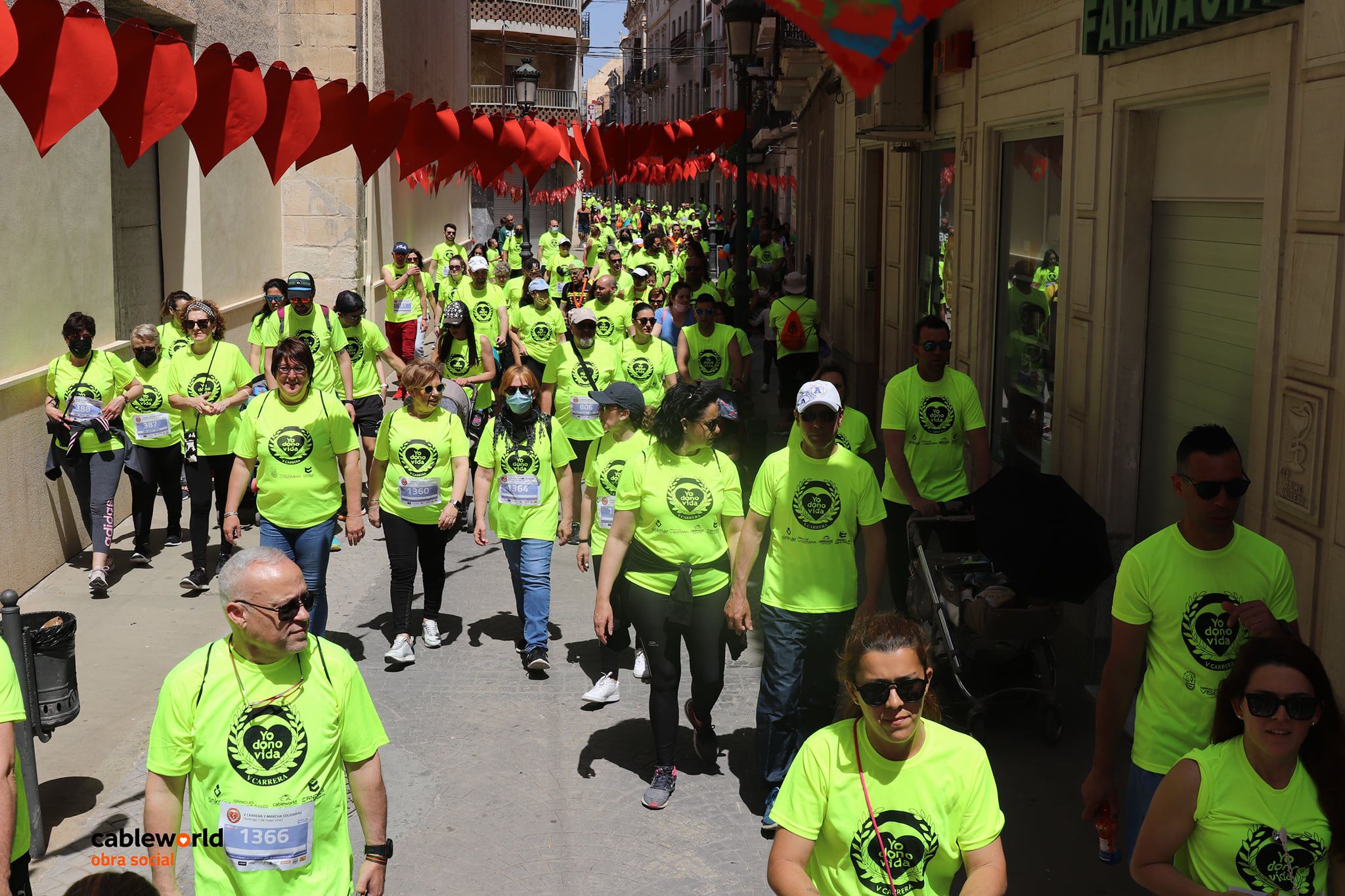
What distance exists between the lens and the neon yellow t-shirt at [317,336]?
10.9m

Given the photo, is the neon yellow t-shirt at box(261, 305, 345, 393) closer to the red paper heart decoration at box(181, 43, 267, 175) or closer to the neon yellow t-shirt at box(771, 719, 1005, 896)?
the red paper heart decoration at box(181, 43, 267, 175)

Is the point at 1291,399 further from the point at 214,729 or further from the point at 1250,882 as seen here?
the point at 214,729

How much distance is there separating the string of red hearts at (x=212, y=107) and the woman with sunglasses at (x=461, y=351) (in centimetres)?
111

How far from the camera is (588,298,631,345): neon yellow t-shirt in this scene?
11820 millimetres

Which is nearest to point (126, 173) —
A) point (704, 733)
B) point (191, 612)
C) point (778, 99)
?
point (191, 612)

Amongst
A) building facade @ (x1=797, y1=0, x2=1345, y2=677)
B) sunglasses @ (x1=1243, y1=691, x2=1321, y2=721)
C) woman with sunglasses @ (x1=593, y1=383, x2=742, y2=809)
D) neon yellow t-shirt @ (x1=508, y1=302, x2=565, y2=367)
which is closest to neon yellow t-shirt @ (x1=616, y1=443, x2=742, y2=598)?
woman with sunglasses @ (x1=593, y1=383, x2=742, y2=809)

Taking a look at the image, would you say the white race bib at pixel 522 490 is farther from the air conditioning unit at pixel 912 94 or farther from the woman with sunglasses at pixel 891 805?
the air conditioning unit at pixel 912 94

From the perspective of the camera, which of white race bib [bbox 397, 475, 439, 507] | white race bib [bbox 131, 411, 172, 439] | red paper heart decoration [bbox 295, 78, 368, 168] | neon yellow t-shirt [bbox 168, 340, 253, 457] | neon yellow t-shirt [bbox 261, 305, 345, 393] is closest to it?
white race bib [bbox 397, 475, 439, 507]

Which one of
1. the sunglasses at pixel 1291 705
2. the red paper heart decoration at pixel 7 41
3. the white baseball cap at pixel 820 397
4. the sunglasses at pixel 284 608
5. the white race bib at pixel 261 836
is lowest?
the white race bib at pixel 261 836

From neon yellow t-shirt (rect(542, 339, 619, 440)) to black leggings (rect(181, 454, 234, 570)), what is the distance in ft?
7.65

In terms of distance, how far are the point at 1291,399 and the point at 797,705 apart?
93.8 inches

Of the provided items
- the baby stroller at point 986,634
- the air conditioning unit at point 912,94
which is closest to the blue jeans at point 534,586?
the baby stroller at point 986,634

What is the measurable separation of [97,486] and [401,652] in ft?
9.79

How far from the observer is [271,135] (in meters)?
7.73
